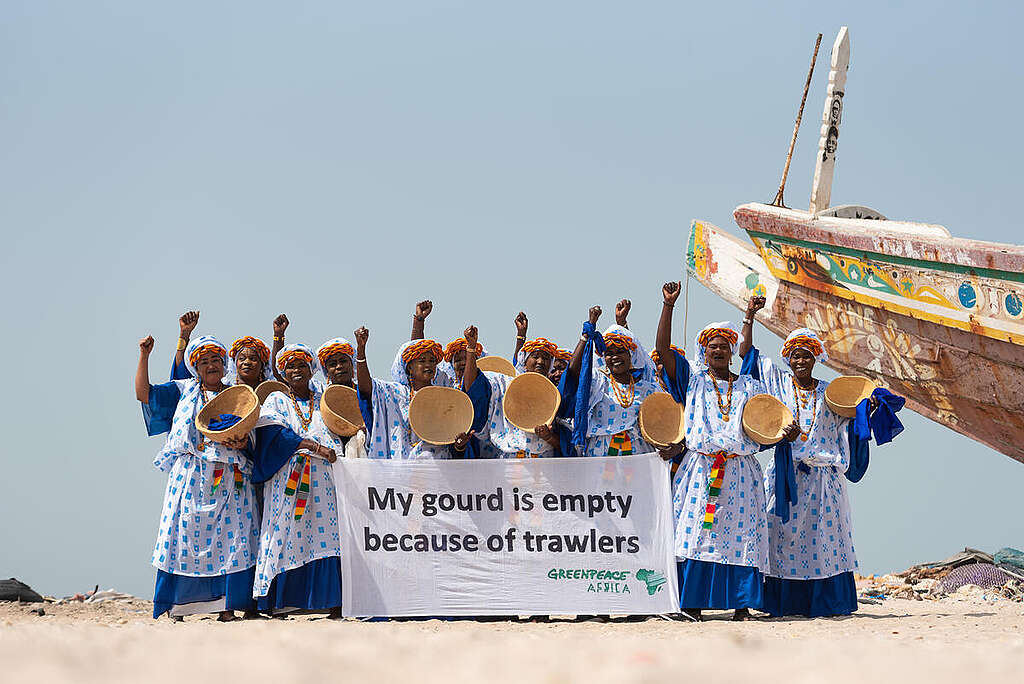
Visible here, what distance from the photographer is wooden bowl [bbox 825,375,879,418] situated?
7016mm

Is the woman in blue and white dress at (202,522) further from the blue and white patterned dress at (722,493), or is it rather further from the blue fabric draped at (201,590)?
the blue and white patterned dress at (722,493)

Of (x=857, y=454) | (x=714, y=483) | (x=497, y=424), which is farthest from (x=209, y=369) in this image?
(x=857, y=454)

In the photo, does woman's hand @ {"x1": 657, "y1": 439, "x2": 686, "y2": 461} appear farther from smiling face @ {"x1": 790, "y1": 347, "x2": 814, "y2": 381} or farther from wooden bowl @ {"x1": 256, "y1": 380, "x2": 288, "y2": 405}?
wooden bowl @ {"x1": 256, "y1": 380, "x2": 288, "y2": 405}

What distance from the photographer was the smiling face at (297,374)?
691 cm

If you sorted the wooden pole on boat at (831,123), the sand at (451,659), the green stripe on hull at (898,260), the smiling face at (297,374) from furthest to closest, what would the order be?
the wooden pole on boat at (831,123), the green stripe on hull at (898,260), the smiling face at (297,374), the sand at (451,659)

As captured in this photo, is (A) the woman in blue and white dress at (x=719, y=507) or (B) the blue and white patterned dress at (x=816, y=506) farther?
(B) the blue and white patterned dress at (x=816, y=506)

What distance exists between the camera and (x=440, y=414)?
22.3 feet

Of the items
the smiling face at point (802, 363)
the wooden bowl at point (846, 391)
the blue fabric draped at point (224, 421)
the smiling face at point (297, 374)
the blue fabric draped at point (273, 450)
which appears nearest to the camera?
the blue fabric draped at point (224, 421)

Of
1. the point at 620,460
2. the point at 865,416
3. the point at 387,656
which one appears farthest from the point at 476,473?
the point at 387,656

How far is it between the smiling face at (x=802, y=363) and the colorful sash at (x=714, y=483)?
881 mm

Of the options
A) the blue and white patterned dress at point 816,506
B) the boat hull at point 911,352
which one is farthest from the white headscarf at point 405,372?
the boat hull at point 911,352

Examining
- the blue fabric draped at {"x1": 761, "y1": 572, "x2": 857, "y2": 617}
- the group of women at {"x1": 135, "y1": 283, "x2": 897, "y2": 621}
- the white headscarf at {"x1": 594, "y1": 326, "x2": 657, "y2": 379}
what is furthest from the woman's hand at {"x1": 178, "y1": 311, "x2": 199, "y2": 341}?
the blue fabric draped at {"x1": 761, "y1": 572, "x2": 857, "y2": 617}

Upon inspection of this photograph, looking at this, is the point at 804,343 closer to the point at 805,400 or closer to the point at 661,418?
the point at 805,400

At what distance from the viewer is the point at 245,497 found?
263 inches
